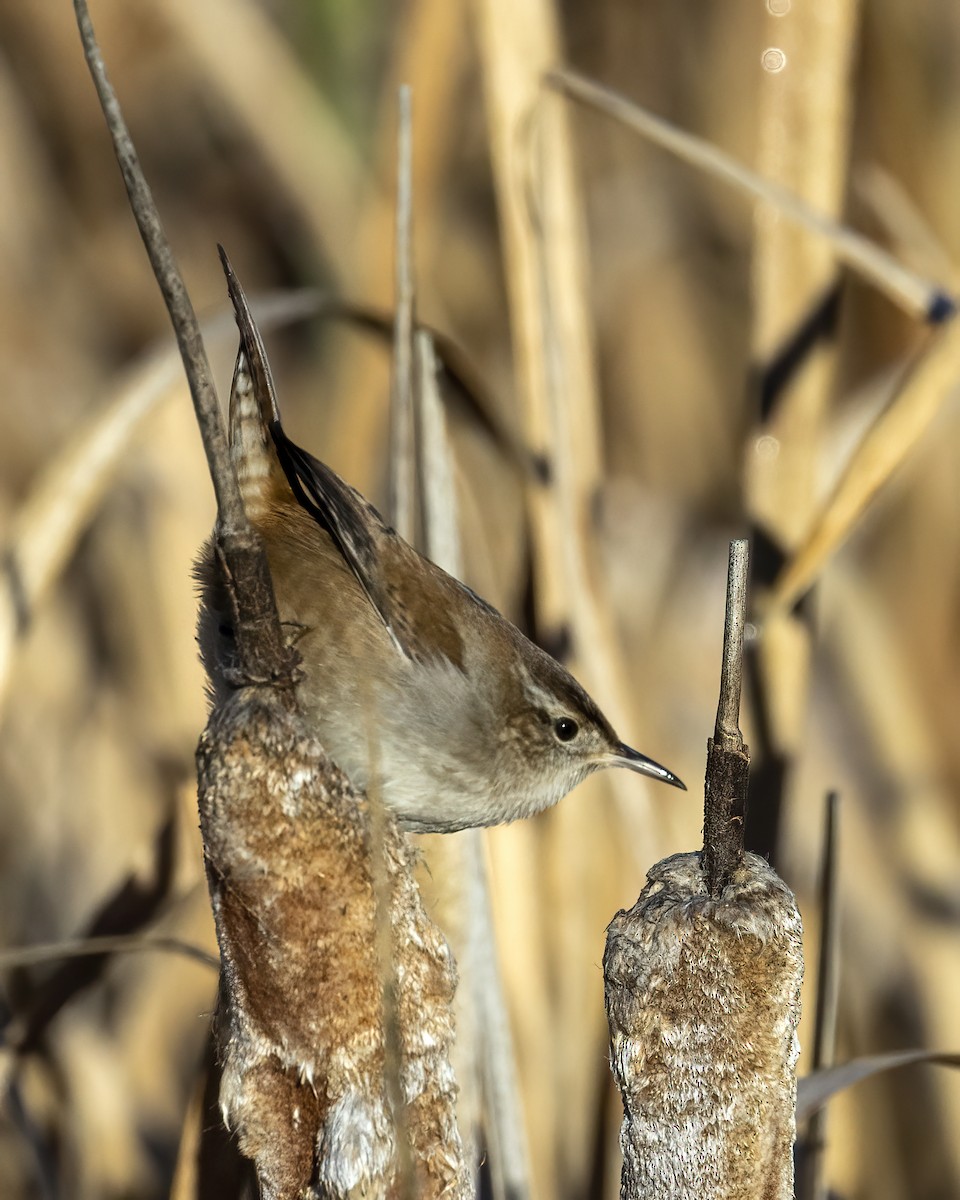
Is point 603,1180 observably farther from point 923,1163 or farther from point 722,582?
point 722,582

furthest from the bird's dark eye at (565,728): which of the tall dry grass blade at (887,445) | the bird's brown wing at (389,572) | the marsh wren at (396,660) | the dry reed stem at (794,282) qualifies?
the dry reed stem at (794,282)

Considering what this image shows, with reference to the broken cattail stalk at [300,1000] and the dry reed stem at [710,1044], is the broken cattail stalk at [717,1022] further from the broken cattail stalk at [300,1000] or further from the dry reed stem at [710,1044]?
the broken cattail stalk at [300,1000]

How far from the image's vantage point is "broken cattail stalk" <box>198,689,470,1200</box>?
0.90m

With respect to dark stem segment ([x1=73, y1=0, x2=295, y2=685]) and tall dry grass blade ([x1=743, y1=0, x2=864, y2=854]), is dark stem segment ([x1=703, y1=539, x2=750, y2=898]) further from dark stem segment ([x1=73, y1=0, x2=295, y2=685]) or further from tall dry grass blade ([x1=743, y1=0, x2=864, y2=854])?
tall dry grass blade ([x1=743, y1=0, x2=864, y2=854])

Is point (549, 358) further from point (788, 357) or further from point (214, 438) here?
point (214, 438)

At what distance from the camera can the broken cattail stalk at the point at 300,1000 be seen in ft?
2.96

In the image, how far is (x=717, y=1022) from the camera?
34.4 inches

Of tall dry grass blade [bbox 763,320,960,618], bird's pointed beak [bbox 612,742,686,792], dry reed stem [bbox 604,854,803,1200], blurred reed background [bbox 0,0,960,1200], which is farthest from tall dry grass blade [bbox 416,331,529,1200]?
dry reed stem [bbox 604,854,803,1200]

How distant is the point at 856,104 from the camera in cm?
300

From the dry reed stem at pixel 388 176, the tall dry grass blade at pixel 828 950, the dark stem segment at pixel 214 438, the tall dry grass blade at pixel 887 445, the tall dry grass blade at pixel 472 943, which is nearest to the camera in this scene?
the dark stem segment at pixel 214 438

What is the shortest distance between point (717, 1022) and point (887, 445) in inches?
39.8

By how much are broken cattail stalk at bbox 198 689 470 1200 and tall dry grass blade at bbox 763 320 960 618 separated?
Result: 964 mm

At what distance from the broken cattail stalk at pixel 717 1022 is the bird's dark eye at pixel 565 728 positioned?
0.66m

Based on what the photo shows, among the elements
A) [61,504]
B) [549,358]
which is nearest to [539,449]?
[549,358]
